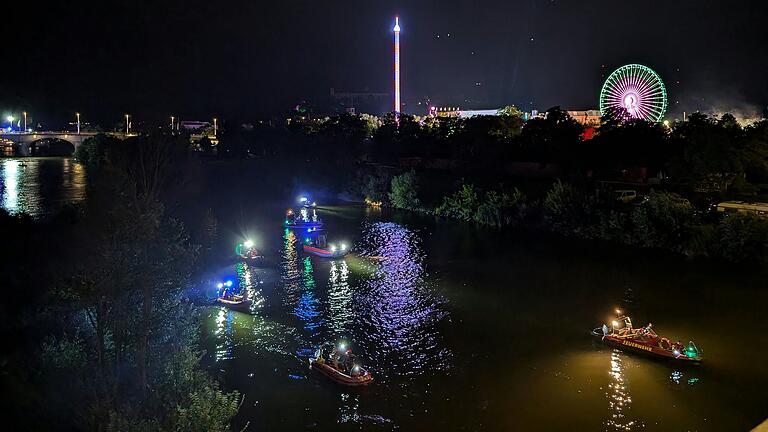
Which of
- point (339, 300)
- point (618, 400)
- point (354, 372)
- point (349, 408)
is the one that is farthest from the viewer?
point (339, 300)

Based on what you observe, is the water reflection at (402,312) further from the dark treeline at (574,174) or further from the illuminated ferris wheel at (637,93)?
the illuminated ferris wheel at (637,93)

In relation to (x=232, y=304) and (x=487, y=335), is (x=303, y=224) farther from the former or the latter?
(x=487, y=335)

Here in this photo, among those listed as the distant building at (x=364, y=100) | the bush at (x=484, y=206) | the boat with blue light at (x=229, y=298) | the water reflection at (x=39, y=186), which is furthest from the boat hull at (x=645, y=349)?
the distant building at (x=364, y=100)

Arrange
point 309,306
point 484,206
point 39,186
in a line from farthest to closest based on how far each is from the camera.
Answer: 1. point 39,186
2. point 484,206
3. point 309,306

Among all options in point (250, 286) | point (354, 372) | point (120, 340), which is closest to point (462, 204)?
point (250, 286)

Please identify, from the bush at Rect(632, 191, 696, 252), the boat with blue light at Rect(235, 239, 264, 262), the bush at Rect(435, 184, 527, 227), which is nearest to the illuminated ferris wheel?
the bush at Rect(435, 184, 527, 227)

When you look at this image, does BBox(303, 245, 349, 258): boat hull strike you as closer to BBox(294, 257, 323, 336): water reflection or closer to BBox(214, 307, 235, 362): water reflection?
BBox(294, 257, 323, 336): water reflection
